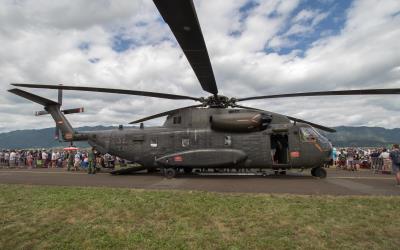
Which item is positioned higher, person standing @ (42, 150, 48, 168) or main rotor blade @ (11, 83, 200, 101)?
main rotor blade @ (11, 83, 200, 101)

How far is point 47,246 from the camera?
763 centimetres

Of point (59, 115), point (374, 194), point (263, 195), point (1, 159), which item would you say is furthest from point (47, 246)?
point (1, 159)

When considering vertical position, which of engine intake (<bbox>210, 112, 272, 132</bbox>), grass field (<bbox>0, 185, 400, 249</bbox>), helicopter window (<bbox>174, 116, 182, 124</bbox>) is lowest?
grass field (<bbox>0, 185, 400, 249</bbox>)

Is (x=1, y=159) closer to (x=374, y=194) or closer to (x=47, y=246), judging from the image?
(x=47, y=246)

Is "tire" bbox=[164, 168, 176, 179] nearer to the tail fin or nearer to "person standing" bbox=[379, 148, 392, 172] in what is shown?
Answer: the tail fin

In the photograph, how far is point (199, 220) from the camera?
860cm

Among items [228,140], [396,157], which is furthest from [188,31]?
[396,157]

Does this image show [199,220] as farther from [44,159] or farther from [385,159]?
[44,159]

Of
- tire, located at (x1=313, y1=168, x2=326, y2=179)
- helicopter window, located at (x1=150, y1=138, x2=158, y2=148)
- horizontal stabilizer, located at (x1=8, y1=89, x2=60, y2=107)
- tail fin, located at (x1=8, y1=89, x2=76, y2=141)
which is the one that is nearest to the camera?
tire, located at (x1=313, y1=168, x2=326, y2=179)

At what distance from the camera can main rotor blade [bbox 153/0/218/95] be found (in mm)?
6109

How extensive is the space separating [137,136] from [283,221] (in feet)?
40.5

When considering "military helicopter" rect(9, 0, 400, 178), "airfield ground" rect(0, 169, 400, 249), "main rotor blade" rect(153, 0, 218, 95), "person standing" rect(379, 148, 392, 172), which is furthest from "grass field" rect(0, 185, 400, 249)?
"person standing" rect(379, 148, 392, 172)

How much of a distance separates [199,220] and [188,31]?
16.7 feet

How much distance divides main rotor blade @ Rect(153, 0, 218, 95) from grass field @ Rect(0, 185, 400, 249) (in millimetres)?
4735
